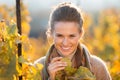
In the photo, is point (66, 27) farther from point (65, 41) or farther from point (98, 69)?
point (98, 69)

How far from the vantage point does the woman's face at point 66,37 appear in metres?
4.04

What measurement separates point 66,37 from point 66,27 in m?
0.11

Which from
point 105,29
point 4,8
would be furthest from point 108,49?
point 4,8

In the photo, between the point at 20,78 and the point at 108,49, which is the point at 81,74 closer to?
the point at 20,78

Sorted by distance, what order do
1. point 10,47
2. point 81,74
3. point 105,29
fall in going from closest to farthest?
1. point 10,47
2. point 81,74
3. point 105,29

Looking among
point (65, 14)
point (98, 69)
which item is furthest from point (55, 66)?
point (98, 69)

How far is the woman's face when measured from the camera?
4035 mm

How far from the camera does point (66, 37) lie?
13.2 ft

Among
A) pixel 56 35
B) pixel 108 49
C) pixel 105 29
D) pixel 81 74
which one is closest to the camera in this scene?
pixel 81 74

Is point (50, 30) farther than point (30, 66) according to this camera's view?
Yes

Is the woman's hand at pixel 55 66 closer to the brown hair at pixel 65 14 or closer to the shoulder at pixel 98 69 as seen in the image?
the brown hair at pixel 65 14

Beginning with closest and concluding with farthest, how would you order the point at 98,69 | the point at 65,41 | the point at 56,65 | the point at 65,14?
the point at 56,65
the point at 65,41
the point at 65,14
the point at 98,69

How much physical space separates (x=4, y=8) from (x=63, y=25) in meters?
4.35

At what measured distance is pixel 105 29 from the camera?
571 inches
